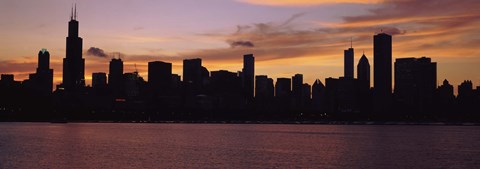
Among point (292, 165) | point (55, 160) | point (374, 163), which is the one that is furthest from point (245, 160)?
point (55, 160)

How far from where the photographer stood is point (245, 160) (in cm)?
10444

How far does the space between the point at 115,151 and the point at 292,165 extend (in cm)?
4274

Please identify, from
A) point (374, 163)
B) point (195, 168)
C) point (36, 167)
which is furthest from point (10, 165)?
point (374, 163)

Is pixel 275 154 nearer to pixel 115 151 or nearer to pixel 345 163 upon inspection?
pixel 345 163

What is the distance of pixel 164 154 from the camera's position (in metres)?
117

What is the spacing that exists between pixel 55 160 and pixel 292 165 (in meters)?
37.3

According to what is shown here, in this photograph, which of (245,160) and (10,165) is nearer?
(10,165)

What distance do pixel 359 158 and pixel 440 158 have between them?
47.2 feet

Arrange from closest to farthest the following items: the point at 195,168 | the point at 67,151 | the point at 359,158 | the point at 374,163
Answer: the point at 195,168, the point at 374,163, the point at 359,158, the point at 67,151

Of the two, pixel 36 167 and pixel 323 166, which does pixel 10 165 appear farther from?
pixel 323 166

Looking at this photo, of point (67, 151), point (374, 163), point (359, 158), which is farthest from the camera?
point (67, 151)

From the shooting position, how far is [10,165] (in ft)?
306

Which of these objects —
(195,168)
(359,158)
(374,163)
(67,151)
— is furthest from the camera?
(67,151)

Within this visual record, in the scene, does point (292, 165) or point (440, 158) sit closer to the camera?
point (292, 165)
